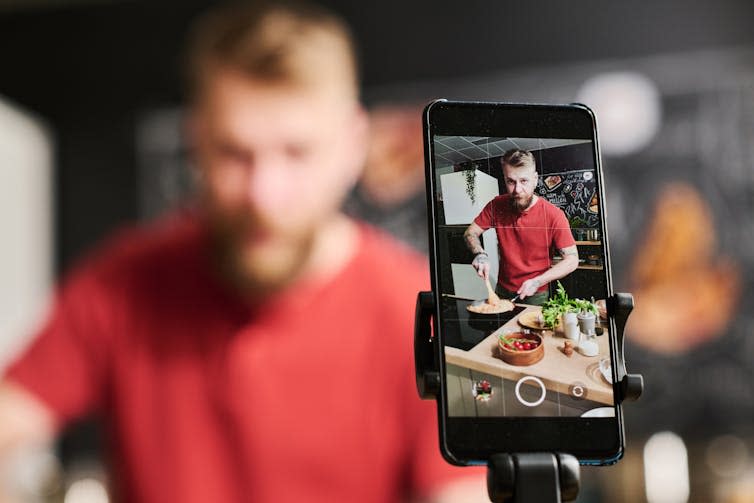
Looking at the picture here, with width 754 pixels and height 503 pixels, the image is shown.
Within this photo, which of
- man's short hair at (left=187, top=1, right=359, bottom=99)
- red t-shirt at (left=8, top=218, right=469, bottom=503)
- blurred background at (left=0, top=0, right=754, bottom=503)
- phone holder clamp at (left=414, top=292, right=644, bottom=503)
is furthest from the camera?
blurred background at (left=0, top=0, right=754, bottom=503)

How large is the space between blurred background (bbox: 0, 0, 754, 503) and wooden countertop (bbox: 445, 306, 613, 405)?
144 cm

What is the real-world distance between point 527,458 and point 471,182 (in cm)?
12

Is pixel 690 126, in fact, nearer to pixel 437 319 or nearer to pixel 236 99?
pixel 236 99

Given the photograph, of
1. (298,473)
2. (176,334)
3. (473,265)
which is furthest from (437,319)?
(176,334)

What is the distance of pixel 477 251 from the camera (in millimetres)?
306

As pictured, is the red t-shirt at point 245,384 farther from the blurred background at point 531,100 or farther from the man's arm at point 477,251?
the man's arm at point 477,251

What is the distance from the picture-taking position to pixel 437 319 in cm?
31

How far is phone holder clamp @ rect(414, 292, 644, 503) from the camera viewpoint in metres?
0.28

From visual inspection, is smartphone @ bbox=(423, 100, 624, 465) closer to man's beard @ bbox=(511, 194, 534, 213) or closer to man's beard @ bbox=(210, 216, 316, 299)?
man's beard @ bbox=(511, 194, 534, 213)

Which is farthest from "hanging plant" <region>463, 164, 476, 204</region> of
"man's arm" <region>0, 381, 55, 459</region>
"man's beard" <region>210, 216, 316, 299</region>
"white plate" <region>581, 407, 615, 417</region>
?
"man's arm" <region>0, 381, 55, 459</region>

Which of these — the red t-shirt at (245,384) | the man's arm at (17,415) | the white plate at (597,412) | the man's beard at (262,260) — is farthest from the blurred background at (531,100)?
the white plate at (597,412)

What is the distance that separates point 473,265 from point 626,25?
6.08 ft

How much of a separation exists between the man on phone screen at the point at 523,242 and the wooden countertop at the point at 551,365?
0.5 inches

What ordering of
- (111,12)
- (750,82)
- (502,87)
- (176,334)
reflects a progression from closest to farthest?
(176,334) < (750,82) < (502,87) < (111,12)
